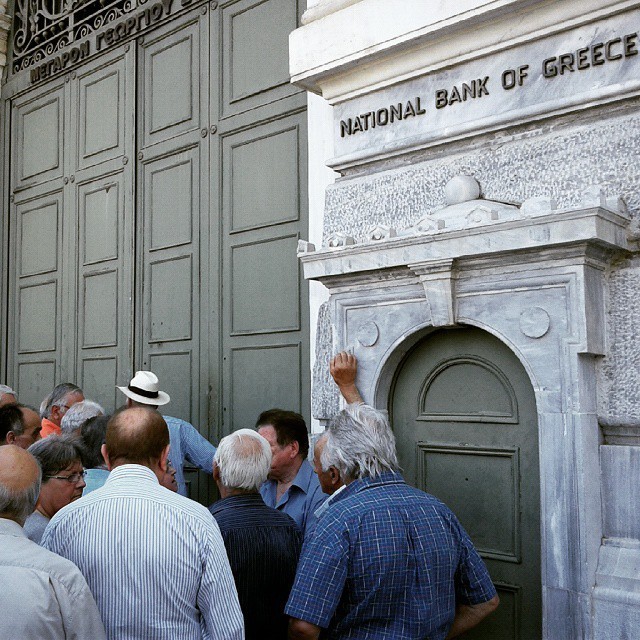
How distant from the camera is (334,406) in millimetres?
4289

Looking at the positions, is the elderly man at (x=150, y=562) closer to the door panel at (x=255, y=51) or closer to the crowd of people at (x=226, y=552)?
the crowd of people at (x=226, y=552)

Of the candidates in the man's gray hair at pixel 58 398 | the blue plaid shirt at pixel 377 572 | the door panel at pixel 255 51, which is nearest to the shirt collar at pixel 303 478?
the blue plaid shirt at pixel 377 572

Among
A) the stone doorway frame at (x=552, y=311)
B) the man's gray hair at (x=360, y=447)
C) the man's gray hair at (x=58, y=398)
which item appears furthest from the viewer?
the man's gray hair at (x=58, y=398)

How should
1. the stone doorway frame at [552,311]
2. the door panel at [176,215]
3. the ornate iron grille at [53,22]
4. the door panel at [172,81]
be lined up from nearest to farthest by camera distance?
the stone doorway frame at [552,311]
the door panel at [176,215]
the door panel at [172,81]
the ornate iron grille at [53,22]

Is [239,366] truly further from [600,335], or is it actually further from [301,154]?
[600,335]

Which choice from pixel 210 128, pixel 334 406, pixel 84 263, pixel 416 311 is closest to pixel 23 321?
pixel 84 263

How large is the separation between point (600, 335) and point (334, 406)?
4.95ft

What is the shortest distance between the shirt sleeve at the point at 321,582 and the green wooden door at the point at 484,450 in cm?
146

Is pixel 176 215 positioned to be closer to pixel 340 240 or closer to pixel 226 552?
pixel 340 240

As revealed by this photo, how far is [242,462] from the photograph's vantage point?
2900 mm

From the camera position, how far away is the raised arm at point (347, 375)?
13.3ft

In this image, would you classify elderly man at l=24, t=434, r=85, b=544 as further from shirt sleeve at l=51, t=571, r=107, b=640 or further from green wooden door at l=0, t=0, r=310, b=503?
green wooden door at l=0, t=0, r=310, b=503

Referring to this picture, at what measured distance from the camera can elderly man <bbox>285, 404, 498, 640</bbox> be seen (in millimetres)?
2449

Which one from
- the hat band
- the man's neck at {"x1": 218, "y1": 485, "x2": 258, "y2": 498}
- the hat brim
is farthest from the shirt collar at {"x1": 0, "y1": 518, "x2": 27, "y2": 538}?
the hat band
